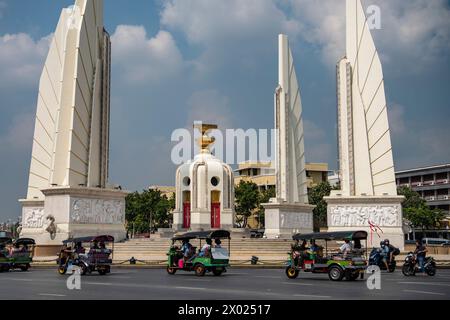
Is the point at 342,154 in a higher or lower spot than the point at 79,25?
lower

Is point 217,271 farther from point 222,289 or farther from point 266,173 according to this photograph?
point 266,173

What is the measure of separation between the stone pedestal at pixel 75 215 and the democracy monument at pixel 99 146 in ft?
0.18

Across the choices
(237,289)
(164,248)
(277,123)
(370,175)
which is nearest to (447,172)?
(277,123)

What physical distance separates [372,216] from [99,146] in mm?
17029

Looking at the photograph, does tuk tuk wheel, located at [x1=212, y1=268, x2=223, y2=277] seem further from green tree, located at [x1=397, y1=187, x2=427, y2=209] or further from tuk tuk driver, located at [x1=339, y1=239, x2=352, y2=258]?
green tree, located at [x1=397, y1=187, x2=427, y2=209]

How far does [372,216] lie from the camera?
117ft

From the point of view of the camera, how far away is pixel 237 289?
15211 mm

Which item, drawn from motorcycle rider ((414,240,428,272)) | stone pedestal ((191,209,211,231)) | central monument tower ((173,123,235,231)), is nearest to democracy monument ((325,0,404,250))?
motorcycle rider ((414,240,428,272))

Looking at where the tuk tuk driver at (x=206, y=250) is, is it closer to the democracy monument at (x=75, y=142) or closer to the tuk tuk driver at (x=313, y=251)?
the tuk tuk driver at (x=313, y=251)

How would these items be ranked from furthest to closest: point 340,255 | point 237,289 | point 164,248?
1. point 164,248
2. point 340,255
3. point 237,289

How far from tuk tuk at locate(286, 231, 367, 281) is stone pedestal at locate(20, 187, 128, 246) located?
17202mm

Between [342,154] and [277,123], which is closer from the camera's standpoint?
[342,154]
